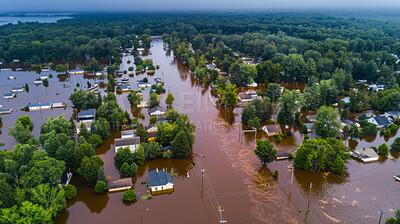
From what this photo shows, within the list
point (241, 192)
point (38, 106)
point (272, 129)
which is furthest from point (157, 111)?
point (241, 192)

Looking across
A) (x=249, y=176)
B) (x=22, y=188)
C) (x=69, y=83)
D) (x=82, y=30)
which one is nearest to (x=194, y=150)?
(x=249, y=176)

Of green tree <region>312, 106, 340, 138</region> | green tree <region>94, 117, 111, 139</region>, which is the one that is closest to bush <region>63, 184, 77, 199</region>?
green tree <region>94, 117, 111, 139</region>

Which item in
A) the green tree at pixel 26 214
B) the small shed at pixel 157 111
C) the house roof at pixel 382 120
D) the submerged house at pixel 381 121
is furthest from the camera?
the small shed at pixel 157 111

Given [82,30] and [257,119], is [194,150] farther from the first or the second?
[82,30]

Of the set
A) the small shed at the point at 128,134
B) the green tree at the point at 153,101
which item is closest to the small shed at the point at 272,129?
the small shed at the point at 128,134

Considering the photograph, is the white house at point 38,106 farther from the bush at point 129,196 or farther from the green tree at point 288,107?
the green tree at point 288,107
